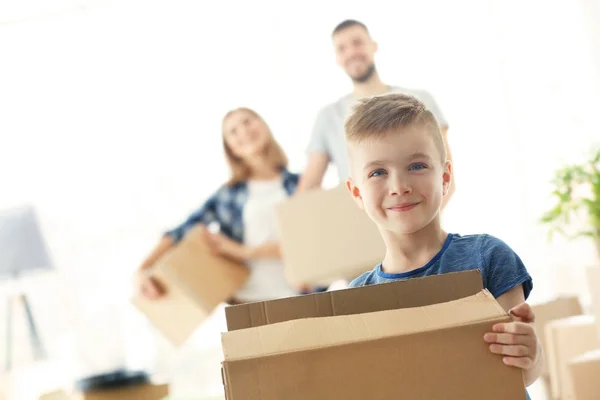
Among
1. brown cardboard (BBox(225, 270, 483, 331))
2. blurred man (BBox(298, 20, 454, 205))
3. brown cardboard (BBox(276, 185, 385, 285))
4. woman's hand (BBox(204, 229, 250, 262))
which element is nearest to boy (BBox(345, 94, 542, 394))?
brown cardboard (BBox(225, 270, 483, 331))

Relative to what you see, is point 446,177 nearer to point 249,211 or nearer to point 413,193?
point 413,193

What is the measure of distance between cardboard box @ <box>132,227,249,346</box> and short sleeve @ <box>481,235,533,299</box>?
6.79 ft

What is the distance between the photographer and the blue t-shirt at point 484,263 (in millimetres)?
988

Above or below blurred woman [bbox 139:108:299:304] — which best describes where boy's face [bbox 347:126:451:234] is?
below

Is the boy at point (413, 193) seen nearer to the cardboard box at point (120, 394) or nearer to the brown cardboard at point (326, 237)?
the brown cardboard at point (326, 237)

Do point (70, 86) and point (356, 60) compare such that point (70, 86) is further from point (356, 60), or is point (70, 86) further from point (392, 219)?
point (392, 219)

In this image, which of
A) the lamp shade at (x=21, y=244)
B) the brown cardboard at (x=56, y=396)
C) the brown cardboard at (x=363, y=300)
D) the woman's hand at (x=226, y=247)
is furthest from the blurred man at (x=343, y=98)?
the brown cardboard at (x=363, y=300)

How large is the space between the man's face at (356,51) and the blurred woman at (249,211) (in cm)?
41

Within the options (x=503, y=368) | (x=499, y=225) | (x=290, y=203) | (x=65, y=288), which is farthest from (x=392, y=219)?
(x=65, y=288)

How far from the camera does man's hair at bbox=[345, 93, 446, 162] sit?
3.33 feet

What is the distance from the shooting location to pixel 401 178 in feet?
3.30

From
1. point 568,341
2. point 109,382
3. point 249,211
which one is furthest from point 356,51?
point 109,382

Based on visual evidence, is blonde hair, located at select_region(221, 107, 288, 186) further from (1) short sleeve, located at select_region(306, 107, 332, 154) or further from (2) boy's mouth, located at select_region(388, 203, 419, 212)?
(2) boy's mouth, located at select_region(388, 203, 419, 212)

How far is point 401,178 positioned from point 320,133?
6.04 ft
